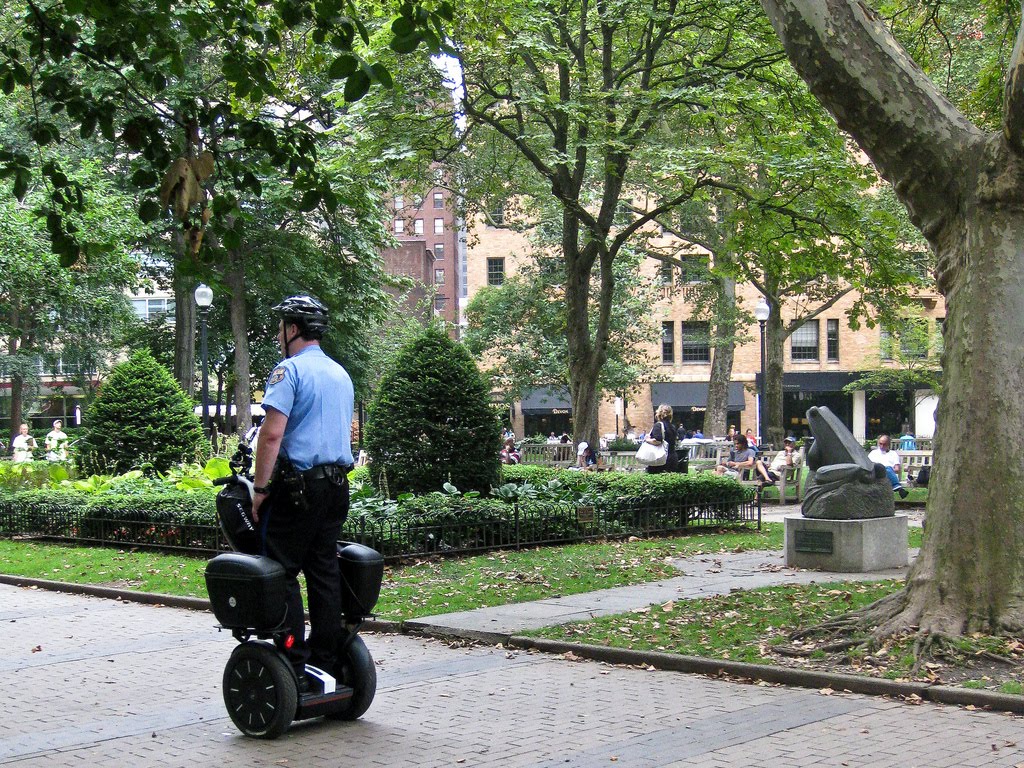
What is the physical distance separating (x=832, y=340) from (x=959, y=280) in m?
53.1

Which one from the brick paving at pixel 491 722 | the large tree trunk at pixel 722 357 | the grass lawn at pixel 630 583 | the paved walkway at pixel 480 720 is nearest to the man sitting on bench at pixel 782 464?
the grass lawn at pixel 630 583

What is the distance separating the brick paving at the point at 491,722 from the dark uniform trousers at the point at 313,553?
0.46 metres

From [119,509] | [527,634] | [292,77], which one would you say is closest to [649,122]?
[292,77]

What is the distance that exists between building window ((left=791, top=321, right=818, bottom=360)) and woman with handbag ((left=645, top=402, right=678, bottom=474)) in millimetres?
41247

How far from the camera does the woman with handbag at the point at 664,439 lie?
19.6m

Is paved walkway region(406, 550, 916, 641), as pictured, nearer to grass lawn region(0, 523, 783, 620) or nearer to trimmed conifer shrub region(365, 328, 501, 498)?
grass lawn region(0, 523, 783, 620)

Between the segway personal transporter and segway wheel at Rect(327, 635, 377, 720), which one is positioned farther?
segway wheel at Rect(327, 635, 377, 720)

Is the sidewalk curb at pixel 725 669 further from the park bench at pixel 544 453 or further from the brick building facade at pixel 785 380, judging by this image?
the brick building facade at pixel 785 380

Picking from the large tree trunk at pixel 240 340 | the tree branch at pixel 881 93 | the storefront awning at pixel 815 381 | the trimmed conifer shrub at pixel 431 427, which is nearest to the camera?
the tree branch at pixel 881 93

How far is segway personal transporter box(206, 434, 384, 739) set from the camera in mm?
5828

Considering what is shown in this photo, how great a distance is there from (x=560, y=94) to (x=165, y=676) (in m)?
14.7

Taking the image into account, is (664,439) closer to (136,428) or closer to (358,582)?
(136,428)

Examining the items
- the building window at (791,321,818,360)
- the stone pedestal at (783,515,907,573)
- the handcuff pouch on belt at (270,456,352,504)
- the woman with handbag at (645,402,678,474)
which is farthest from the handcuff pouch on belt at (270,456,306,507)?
the building window at (791,321,818,360)

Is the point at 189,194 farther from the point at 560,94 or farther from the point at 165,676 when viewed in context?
the point at 560,94
